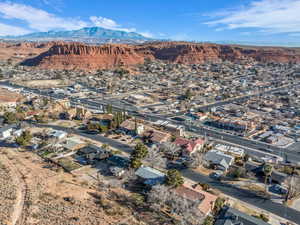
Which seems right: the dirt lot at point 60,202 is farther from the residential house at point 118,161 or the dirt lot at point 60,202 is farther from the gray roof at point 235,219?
the gray roof at point 235,219

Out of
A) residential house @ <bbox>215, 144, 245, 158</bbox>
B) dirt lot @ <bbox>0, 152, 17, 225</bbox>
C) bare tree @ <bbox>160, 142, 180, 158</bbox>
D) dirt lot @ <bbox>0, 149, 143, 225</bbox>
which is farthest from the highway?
dirt lot @ <bbox>0, 152, 17, 225</bbox>

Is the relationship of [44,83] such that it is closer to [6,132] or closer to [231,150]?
[6,132]

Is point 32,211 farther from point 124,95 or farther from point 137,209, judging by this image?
point 124,95

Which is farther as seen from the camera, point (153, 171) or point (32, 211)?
point (153, 171)

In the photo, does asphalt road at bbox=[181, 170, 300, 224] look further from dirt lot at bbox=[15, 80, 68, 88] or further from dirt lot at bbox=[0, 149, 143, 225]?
dirt lot at bbox=[15, 80, 68, 88]

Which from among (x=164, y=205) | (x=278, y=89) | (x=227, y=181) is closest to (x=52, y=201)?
(x=164, y=205)
